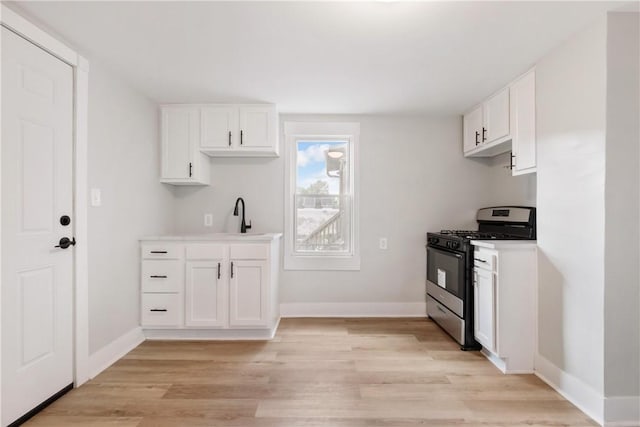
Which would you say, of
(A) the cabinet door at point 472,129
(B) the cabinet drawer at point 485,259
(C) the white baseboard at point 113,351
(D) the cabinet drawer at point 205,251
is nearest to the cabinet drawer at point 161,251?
(D) the cabinet drawer at point 205,251

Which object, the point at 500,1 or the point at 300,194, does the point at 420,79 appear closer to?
the point at 500,1

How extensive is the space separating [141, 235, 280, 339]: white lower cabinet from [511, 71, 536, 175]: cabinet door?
226 centimetres

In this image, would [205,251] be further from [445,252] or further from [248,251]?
[445,252]

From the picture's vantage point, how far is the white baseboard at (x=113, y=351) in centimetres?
238

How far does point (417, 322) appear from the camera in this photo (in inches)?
139

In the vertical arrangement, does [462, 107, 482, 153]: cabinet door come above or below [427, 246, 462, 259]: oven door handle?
above

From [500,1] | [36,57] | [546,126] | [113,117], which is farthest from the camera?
[113,117]

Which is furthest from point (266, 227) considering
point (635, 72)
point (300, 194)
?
point (635, 72)

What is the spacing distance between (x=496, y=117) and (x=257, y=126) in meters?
2.29

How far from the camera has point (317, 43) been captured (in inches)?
84.2

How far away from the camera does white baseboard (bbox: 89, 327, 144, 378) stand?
238cm

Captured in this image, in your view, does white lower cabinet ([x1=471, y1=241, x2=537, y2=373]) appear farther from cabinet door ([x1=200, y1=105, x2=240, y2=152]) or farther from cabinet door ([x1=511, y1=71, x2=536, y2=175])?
cabinet door ([x1=200, y1=105, x2=240, y2=152])

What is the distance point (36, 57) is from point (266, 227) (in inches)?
93.5

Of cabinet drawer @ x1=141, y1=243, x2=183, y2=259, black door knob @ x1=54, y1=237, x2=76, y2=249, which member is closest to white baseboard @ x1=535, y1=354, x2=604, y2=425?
cabinet drawer @ x1=141, y1=243, x2=183, y2=259
